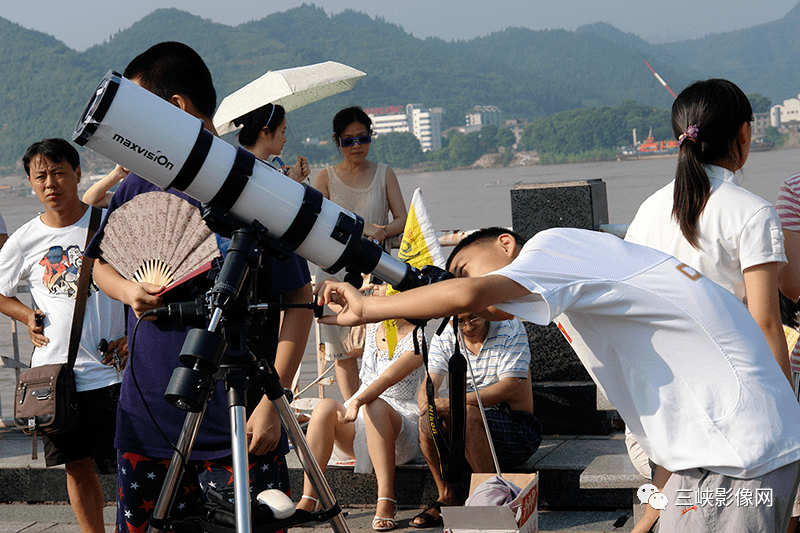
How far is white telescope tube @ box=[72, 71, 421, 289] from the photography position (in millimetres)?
2012

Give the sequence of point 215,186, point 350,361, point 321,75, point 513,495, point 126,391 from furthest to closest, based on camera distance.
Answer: point 321,75, point 350,361, point 513,495, point 126,391, point 215,186

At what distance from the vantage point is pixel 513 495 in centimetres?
308

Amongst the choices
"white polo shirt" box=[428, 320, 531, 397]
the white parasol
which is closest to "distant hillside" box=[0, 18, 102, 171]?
the white parasol

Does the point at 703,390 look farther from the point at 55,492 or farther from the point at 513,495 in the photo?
the point at 55,492

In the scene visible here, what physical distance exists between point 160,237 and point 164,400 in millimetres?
464

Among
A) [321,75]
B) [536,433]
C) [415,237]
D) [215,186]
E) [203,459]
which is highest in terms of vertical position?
[321,75]

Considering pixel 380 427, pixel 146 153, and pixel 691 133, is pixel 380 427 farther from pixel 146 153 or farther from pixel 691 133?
pixel 146 153

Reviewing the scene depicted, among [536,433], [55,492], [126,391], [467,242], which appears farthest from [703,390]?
[55,492]

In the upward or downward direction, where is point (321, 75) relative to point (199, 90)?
upward

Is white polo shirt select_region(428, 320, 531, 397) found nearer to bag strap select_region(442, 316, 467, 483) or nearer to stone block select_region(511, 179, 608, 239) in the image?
stone block select_region(511, 179, 608, 239)

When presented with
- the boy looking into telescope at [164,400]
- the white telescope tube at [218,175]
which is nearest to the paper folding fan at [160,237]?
the boy looking into telescope at [164,400]

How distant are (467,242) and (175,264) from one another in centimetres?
81

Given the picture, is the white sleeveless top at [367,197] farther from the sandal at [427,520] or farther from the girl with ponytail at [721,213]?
the girl with ponytail at [721,213]

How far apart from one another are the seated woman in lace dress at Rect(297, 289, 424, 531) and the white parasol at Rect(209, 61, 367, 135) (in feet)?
5.77
